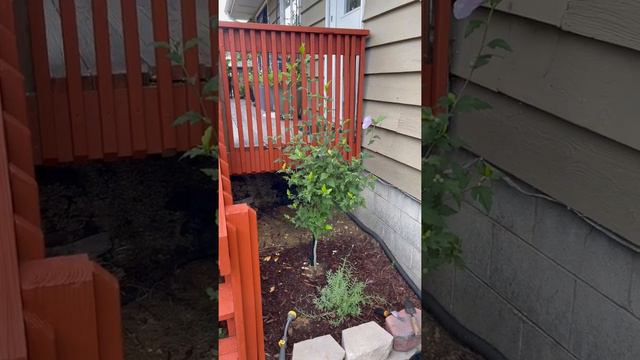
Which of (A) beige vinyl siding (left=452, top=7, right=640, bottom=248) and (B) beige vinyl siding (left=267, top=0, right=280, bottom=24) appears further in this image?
(B) beige vinyl siding (left=267, top=0, right=280, bottom=24)

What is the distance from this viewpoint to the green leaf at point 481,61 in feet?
0.94

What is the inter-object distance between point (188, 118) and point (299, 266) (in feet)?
1.13

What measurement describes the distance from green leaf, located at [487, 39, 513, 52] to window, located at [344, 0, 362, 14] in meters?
0.29

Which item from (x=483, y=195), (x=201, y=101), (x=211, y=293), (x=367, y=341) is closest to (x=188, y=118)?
(x=201, y=101)

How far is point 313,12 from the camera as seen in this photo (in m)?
0.52

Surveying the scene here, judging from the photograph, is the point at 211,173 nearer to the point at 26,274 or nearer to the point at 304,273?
the point at 26,274

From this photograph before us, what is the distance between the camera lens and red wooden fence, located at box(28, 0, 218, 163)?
0.28 m

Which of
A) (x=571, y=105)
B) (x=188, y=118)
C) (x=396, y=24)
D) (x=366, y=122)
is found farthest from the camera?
(x=366, y=122)

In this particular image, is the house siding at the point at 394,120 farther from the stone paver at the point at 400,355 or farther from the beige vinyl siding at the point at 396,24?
the stone paver at the point at 400,355

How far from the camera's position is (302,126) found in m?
0.65

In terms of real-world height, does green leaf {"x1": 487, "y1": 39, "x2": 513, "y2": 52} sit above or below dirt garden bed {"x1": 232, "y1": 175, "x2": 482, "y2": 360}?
above

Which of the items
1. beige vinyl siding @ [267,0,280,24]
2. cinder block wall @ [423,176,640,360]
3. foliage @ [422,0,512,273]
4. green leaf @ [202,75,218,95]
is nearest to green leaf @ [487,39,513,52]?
foliage @ [422,0,512,273]

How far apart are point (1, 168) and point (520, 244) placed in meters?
0.38

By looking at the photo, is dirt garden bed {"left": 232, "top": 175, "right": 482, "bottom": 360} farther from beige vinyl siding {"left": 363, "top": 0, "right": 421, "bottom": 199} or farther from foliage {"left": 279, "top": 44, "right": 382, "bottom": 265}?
beige vinyl siding {"left": 363, "top": 0, "right": 421, "bottom": 199}
